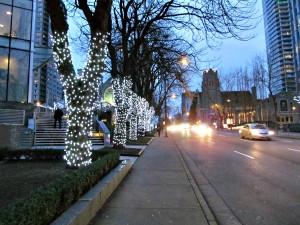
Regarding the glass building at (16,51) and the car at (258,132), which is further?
the car at (258,132)

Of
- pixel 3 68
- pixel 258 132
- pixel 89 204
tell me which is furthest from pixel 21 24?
pixel 89 204

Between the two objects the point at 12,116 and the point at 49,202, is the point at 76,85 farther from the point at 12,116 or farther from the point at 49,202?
the point at 12,116

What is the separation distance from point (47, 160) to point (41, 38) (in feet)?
153

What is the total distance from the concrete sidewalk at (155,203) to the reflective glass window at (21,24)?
67.9 ft

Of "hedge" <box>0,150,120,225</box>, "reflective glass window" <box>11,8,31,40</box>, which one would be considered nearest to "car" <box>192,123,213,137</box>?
"reflective glass window" <box>11,8,31,40</box>

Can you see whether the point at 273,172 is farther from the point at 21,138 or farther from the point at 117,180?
the point at 21,138

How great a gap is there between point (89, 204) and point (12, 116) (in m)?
20.4

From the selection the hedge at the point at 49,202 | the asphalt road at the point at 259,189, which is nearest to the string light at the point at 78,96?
the hedge at the point at 49,202

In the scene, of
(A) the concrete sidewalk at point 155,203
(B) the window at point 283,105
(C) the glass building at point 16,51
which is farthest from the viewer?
(B) the window at point 283,105

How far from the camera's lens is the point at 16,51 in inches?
999

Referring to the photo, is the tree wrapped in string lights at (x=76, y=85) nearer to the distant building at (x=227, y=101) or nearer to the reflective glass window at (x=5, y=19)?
the reflective glass window at (x=5, y=19)

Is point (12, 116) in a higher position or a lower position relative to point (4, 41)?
lower

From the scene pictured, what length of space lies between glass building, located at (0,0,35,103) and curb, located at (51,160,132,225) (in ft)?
65.0

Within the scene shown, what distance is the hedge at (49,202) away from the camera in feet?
10.9
